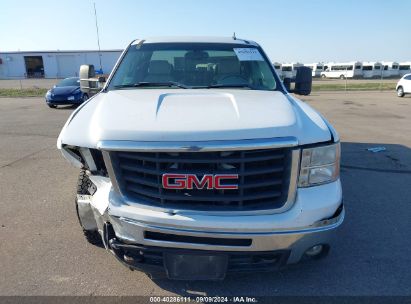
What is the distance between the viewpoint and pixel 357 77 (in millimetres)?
57812

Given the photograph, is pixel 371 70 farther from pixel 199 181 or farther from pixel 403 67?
pixel 199 181

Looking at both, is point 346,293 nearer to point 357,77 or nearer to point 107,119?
point 107,119

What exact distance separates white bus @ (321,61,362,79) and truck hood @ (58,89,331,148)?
194 ft

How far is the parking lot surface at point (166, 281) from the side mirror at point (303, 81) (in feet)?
4.99

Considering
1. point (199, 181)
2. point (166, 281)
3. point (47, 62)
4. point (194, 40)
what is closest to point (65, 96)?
point (194, 40)

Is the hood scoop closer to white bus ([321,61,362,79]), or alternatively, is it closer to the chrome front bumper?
the chrome front bumper

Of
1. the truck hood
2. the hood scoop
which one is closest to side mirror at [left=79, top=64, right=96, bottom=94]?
the truck hood

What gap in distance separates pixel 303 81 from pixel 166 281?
2858mm

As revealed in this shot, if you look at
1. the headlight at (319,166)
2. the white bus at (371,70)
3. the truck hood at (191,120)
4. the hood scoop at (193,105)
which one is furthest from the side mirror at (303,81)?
the white bus at (371,70)

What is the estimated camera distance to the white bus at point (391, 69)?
59.5 meters

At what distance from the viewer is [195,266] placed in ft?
7.76

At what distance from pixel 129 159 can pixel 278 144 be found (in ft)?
3.24

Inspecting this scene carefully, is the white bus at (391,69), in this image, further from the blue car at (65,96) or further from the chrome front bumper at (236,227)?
the chrome front bumper at (236,227)

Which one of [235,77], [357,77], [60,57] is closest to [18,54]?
[60,57]
